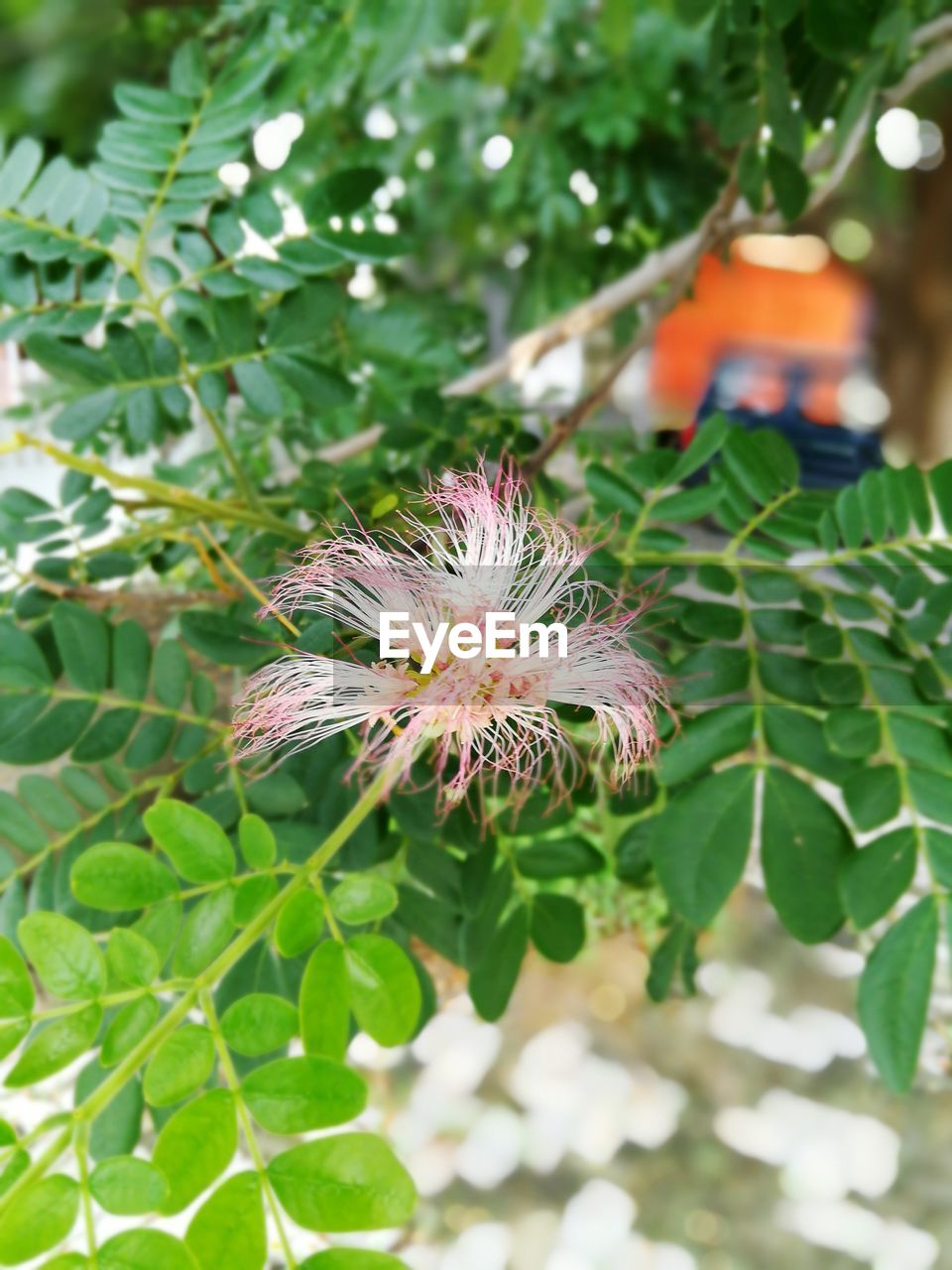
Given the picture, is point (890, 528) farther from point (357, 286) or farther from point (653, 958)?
point (357, 286)

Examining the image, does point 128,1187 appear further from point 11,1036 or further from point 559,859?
point 559,859

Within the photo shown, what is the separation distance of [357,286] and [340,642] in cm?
39

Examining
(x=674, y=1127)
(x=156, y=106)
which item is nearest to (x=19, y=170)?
(x=156, y=106)

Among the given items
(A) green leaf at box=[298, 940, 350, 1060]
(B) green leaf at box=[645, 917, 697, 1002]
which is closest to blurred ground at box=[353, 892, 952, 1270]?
(B) green leaf at box=[645, 917, 697, 1002]

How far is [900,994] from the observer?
22 centimetres

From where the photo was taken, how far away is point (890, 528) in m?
0.28

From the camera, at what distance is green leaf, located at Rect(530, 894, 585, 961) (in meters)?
0.31

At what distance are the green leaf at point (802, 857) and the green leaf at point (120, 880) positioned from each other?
0.14 metres

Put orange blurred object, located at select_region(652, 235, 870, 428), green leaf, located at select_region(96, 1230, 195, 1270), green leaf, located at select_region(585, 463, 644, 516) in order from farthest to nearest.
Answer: orange blurred object, located at select_region(652, 235, 870, 428), green leaf, located at select_region(585, 463, 644, 516), green leaf, located at select_region(96, 1230, 195, 1270)

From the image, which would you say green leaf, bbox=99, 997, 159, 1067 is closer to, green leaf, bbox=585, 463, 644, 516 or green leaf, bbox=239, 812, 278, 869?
green leaf, bbox=239, 812, 278, 869

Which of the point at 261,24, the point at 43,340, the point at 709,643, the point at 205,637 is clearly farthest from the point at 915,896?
the point at 261,24

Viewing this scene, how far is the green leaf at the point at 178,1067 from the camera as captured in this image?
17 cm

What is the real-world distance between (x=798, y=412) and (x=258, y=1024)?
1.06 ft

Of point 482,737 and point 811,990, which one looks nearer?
point 482,737
